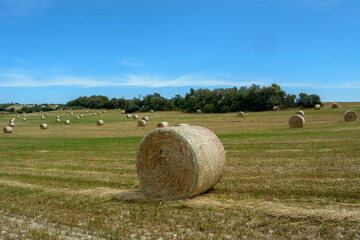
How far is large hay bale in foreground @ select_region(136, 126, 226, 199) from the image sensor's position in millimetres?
8461

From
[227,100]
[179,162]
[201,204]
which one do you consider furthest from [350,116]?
[227,100]

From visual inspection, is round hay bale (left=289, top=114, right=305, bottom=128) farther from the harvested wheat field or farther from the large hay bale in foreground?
the large hay bale in foreground

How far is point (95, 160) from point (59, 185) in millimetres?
5013

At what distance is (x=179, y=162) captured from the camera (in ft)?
28.5

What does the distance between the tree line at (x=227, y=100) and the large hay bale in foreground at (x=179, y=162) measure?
169 feet

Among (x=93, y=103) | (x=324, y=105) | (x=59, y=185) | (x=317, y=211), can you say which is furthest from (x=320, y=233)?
(x=93, y=103)

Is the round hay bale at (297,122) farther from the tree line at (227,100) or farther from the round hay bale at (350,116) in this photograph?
the tree line at (227,100)

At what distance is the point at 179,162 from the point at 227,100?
59.1 m

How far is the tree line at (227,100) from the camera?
58.9 meters

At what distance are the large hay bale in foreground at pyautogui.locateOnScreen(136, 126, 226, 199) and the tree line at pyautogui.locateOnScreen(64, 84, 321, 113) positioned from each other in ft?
169

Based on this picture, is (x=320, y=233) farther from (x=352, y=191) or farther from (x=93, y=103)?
(x=93, y=103)

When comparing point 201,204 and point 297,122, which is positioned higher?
point 297,122

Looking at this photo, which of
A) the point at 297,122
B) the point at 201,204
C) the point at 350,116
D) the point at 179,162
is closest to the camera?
the point at 201,204

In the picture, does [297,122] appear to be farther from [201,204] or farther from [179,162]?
[201,204]
